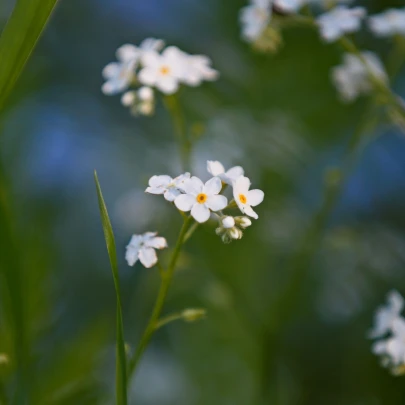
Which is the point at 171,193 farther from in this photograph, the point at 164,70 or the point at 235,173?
the point at 164,70

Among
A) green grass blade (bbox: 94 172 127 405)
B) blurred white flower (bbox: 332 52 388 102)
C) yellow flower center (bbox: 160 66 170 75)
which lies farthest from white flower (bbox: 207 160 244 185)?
blurred white flower (bbox: 332 52 388 102)

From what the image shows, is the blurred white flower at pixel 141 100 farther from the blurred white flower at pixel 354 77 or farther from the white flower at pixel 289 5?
the blurred white flower at pixel 354 77

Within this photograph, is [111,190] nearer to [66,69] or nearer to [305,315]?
[66,69]

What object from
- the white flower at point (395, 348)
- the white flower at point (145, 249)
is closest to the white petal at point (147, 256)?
the white flower at point (145, 249)

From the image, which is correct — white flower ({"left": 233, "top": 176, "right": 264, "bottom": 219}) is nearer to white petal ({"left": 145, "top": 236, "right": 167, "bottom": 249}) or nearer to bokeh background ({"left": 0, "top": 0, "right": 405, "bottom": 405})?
white petal ({"left": 145, "top": 236, "right": 167, "bottom": 249})

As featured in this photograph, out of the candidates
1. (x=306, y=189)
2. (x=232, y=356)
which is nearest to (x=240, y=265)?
(x=232, y=356)

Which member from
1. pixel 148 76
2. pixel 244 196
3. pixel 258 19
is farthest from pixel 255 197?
pixel 258 19

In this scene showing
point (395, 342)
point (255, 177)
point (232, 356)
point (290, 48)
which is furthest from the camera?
point (290, 48)
